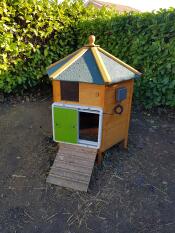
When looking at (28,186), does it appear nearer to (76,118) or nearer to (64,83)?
(76,118)

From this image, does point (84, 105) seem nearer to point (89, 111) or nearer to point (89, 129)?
point (89, 111)

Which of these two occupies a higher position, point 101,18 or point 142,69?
point 101,18

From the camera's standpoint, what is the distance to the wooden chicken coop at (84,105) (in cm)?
290

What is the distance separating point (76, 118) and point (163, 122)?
219 cm

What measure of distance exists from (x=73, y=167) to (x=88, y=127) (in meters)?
0.86

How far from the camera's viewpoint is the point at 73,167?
10.1 feet

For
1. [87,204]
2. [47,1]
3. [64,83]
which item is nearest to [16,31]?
[47,1]

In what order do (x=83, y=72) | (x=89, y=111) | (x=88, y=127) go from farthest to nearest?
(x=88, y=127)
(x=89, y=111)
(x=83, y=72)

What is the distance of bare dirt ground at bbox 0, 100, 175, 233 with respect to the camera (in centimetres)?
252

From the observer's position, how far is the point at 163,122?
455 centimetres

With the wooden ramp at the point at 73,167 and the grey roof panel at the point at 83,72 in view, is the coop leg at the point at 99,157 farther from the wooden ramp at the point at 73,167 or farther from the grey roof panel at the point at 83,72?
the grey roof panel at the point at 83,72

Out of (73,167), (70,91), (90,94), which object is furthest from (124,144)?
(70,91)

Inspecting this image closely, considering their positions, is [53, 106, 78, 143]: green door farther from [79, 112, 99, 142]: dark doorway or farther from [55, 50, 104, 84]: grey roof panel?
[55, 50, 104, 84]: grey roof panel

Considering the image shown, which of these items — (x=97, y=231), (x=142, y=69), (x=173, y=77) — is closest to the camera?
(x=97, y=231)
